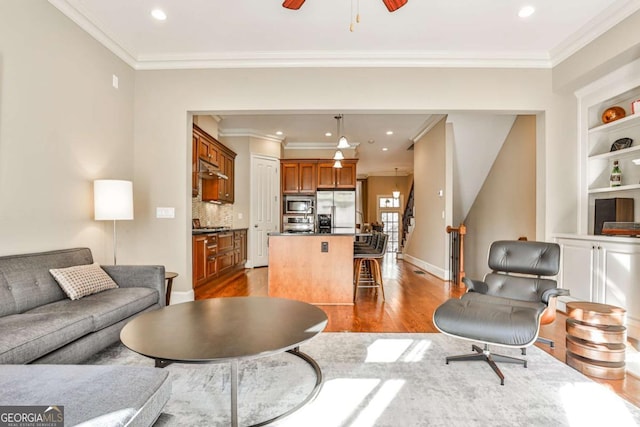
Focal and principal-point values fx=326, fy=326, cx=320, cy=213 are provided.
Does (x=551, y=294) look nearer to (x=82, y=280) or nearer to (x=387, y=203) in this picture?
(x=82, y=280)

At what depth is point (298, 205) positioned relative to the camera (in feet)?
25.7

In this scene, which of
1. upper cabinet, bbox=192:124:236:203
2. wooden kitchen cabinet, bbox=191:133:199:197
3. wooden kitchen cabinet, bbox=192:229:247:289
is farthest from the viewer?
upper cabinet, bbox=192:124:236:203

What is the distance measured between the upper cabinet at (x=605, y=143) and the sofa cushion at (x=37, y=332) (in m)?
4.80

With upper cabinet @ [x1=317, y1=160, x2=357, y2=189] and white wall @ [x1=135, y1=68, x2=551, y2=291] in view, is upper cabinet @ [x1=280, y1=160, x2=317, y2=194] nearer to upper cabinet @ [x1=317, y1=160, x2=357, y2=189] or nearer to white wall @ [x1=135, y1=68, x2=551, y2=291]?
upper cabinet @ [x1=317, y1=160, x2=357, y2=189]

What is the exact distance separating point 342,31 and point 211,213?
13.9ft

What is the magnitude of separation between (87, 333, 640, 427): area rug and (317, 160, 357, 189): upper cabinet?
5.41 m

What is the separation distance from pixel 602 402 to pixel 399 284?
3452 mm

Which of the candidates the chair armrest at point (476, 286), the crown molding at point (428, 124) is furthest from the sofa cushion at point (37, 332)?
the crown molding at point (428, 124)

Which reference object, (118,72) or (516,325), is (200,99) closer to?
(118,72)

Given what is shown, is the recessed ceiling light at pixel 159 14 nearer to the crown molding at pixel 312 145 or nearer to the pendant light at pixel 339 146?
the pendant light at pixel 339 146

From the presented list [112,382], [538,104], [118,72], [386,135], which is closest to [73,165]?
[118,72]

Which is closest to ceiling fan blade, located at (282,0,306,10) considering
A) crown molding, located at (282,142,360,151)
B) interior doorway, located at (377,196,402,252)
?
crown molding, located at (282,142,360,151)

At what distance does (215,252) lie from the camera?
532 centimetres

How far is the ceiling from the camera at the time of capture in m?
3.05
